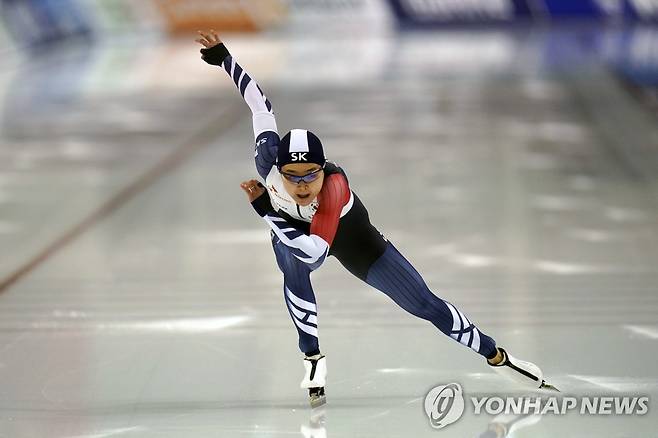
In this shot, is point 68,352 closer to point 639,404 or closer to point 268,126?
point 268,126

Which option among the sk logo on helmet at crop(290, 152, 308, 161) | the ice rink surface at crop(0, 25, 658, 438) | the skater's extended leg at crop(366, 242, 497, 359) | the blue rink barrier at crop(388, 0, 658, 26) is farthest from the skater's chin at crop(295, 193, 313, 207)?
the blue rink barrier at crop(388, 0, 658, 26)

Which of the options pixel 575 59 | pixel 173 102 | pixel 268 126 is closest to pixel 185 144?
pixel 173 102

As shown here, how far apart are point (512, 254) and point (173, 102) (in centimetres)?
765

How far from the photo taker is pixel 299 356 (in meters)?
4.55

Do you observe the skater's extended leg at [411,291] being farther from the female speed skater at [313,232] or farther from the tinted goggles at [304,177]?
the tinted goggles at [304,177]

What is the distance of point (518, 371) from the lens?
401 cm

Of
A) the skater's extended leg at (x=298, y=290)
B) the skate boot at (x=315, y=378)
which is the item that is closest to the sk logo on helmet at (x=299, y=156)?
the skater's extended leg at (x=298, y=290)

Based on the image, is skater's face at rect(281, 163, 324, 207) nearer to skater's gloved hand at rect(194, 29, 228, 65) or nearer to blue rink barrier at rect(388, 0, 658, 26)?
skater's gloved hand at rect(194, 29, 228, 65)

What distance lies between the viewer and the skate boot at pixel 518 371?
3996 mm

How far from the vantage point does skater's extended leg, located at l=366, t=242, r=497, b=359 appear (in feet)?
12.2

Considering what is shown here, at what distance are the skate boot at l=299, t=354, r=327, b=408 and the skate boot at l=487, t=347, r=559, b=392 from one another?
656 millimetres

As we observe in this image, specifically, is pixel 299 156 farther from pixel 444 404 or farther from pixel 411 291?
pixel 444 404

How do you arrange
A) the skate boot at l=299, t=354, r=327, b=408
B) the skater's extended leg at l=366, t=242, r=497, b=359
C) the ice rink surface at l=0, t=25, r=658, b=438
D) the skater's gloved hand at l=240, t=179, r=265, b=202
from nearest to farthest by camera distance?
1. the skater's gloved hand at l=240, t=179, r=265, b=202
2. the skater's extended leg at l=366, t=242, r=497, b=359
3. the skate boot at l=299, t=354, r=327, b=408
4. the ice rink surface at l=0, t=25, r=658, b=438

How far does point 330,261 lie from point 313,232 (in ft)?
8.63
